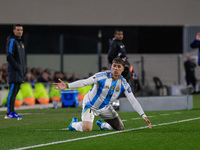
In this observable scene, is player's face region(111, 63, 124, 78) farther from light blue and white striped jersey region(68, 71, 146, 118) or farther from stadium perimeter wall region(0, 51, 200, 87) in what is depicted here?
stadium perimeter wall region(0, 51, 200, 87)

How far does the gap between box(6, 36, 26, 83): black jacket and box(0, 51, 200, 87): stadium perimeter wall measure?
726 centimetres

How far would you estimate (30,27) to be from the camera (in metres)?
29.8

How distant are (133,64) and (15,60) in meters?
13.2

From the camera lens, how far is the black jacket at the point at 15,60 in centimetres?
1148

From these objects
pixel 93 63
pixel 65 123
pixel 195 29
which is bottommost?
pixel 65 123

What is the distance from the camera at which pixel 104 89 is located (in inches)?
334

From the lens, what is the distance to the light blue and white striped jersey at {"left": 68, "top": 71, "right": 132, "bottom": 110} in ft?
27.7

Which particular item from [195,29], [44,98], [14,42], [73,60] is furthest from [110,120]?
[195,29]

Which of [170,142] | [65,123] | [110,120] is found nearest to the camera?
[170,142]

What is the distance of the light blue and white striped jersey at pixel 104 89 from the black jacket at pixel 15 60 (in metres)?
3.32

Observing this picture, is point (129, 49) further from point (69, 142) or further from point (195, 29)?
point (69, 142)
